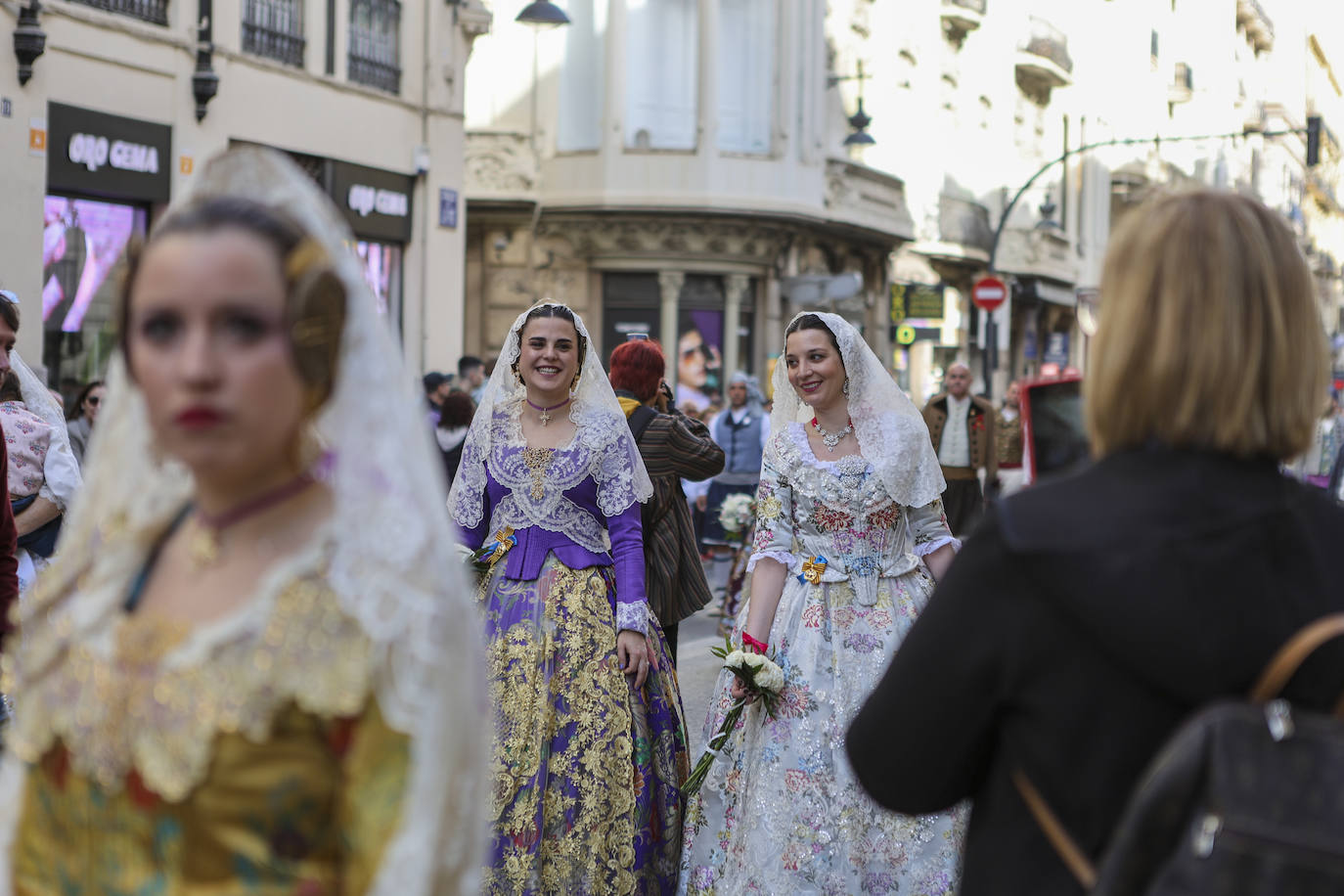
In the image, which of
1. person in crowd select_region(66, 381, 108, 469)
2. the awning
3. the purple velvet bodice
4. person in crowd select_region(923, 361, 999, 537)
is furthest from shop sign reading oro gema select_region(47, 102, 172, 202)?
the awning

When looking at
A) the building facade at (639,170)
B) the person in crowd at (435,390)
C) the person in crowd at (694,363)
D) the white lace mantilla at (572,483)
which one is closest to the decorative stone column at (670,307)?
the building facade at (639,170)

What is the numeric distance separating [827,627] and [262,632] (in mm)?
3503

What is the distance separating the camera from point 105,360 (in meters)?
14.3

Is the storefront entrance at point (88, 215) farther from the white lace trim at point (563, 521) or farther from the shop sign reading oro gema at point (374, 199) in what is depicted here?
the white lace trim at point (563, 521)

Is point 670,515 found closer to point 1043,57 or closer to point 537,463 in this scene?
point 537,463

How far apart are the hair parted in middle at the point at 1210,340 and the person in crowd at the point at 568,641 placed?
3149 millimetres

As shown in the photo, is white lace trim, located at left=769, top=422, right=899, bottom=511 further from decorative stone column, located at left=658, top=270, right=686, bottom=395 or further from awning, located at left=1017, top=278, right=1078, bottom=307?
awning, located at left=1017, top=278, right=1078, bottom=307

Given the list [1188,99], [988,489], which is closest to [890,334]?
[988,489]

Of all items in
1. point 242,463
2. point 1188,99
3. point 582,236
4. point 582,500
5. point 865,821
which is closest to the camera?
point 242,463

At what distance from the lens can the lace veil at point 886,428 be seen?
5230 millimetres

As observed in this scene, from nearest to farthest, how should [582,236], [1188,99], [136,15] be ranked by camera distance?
[136,15]
[582,236]
[1188,99]

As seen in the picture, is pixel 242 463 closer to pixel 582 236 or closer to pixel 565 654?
pixel 565 654

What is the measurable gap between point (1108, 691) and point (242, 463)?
1063 millimetres

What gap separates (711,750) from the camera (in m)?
5.04
